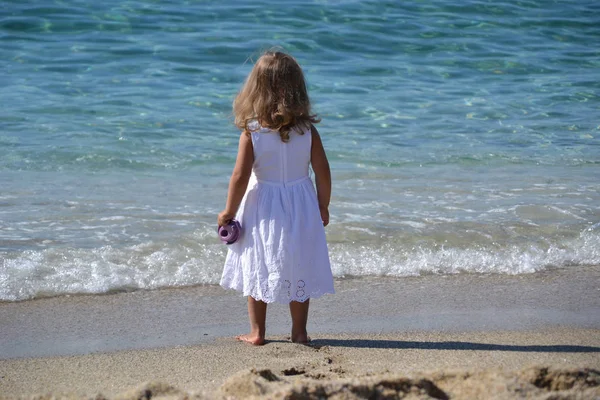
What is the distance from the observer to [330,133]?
27.8 feet

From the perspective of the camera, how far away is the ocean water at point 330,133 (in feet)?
16.9

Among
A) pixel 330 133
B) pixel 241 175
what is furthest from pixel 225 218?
pixel 330 133

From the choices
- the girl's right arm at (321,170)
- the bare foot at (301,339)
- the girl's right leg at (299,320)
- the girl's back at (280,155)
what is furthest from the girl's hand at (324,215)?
the bare foot at (301,339)

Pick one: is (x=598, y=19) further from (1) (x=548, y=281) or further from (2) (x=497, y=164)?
(1) (x=548, y=281)

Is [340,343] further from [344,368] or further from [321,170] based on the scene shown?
[321,170]

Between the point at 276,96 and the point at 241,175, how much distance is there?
400 millimetres

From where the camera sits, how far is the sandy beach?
9.07ft

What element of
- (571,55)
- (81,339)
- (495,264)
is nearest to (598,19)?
(571,55)

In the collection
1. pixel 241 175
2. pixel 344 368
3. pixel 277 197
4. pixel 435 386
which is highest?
pixel 241 175

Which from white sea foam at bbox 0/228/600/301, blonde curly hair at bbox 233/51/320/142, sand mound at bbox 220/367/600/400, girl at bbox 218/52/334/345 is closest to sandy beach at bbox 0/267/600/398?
sand mound at bbox 220/367/600/400

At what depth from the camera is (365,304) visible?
14.2 feet

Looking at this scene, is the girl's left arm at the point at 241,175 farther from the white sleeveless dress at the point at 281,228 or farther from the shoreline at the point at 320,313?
the shoreline at the point at 320,313

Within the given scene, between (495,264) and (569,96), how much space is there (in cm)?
608

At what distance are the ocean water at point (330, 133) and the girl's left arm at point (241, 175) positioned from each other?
3.45 ft
